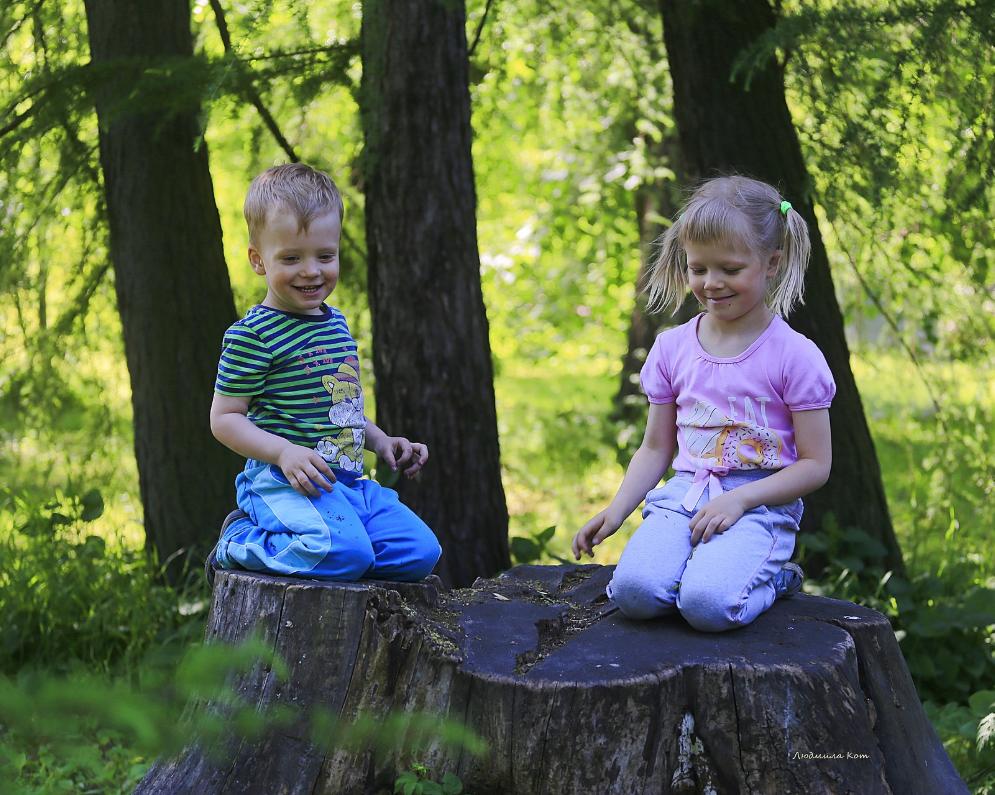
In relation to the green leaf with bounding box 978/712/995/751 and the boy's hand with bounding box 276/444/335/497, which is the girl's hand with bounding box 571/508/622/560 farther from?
the green leaf with bounding box 978/712/995/751

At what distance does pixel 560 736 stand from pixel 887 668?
36.5 inches

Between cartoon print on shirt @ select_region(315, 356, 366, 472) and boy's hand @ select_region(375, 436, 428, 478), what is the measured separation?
0.09 metres

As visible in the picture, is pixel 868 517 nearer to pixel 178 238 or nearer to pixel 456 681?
pixel 456 681

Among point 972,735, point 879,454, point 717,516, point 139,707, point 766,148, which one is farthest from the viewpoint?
point 879,454

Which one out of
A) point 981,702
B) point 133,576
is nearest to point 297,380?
point 133,576

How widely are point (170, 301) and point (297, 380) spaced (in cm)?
224

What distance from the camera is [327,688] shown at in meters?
2.64

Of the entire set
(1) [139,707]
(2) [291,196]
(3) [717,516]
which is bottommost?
(3) [717,516]

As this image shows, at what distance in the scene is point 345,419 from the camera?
303 cm

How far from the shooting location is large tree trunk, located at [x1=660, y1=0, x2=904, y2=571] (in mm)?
4555

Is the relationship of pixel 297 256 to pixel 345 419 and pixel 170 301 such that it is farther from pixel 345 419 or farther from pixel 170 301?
pixel 170 301

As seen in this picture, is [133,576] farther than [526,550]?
Yes

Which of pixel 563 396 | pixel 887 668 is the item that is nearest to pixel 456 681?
pixel 887 668
